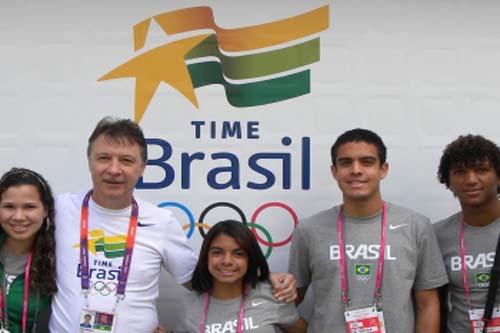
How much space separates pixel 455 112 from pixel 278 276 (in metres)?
1.14

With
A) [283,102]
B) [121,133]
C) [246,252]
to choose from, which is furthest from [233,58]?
[246,252]

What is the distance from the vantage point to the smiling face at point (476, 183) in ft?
7.10

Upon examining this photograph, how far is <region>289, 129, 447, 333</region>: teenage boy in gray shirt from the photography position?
213 cm

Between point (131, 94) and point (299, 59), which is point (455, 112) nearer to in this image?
point (299, 59)

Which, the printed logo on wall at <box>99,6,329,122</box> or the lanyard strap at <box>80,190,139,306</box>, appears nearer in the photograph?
the lanyard strap at <box>80,190,139,306</box>

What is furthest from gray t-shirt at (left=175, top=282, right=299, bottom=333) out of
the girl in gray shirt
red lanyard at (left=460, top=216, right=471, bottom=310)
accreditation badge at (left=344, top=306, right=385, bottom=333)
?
red lanyard at (left=460, top=216, right=471, bottom=310)

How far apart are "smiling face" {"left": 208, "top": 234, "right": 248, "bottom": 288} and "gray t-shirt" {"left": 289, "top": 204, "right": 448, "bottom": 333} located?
0.98ft

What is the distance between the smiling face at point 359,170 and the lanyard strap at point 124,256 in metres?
0.79

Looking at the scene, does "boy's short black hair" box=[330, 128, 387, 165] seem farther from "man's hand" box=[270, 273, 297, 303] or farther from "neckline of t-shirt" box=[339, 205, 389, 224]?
"man's hand" box=[270, 273, 297, 303]

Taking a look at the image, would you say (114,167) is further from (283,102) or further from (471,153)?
(471,153)

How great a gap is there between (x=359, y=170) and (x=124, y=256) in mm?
912

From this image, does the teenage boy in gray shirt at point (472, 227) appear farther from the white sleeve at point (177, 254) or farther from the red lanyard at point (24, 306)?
the red lanyard at point (24, 306)

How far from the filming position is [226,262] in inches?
82.3

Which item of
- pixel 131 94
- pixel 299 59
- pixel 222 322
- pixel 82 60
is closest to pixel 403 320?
pixel 222 322
